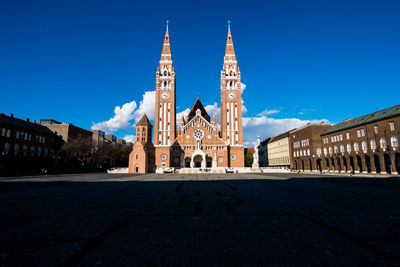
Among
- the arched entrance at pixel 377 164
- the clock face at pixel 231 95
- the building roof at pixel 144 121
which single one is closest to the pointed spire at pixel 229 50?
the clock face at pixel 231 95

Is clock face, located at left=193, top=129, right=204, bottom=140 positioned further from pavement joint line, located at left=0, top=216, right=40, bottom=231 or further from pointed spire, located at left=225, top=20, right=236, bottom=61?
pavement joint line, located at left=0, top=216, right=40, bottom=231

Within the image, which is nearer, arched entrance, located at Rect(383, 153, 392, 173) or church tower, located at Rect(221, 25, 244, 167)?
arched entrance, located at Rect(383, 153, 392, 173)

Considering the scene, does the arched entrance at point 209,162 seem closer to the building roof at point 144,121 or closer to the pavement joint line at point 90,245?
the building roof at point 144,121

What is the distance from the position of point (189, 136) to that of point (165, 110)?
911 cm

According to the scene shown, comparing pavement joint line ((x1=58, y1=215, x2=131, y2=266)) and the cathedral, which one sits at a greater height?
the cathedral

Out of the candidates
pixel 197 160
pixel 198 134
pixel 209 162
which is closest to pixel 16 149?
pixel 197 160

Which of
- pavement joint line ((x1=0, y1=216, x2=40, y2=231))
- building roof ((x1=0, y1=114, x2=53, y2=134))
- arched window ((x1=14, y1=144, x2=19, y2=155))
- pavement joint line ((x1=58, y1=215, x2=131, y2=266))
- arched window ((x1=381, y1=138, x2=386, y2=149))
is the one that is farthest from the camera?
arched window ((x1=14, y1=144, x2=19, y2=155))

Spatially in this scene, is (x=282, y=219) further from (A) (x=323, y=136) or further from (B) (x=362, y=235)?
(A) (x=323, y=136)

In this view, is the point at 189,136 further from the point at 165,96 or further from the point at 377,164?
the point at 377,164

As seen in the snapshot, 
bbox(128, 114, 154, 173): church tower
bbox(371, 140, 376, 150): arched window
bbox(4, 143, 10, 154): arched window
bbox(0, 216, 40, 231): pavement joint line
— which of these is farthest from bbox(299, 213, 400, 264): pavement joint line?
bbox(4, 143, 10, 154): arched window

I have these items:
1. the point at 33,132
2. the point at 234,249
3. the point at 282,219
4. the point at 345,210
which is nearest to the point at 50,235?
the point at 234,249

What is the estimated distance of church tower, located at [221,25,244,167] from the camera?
185 feet

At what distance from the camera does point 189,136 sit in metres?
56.6

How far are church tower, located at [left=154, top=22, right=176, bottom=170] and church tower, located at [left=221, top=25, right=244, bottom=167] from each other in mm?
12940
